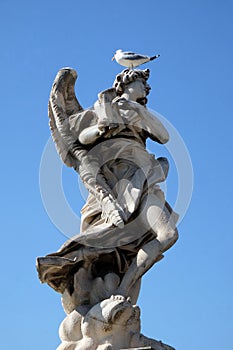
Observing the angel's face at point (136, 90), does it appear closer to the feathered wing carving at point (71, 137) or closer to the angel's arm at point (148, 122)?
the angel's arm at point (148, 122)

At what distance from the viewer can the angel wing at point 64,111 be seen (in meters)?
10.7

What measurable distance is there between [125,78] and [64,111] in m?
0.95

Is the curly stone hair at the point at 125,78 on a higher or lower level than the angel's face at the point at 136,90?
higher

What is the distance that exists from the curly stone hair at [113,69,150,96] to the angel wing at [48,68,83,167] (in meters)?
0.58

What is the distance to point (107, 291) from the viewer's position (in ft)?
31.9

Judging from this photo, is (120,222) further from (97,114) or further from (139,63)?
(139,63)

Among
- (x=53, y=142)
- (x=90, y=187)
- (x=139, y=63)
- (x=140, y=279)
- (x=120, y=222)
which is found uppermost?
(x=139, y=63)

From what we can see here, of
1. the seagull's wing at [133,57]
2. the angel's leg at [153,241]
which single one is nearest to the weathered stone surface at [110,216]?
the angel's leg at [153,241]

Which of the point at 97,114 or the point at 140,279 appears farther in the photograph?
the point at 97,114

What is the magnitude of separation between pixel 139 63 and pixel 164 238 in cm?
259

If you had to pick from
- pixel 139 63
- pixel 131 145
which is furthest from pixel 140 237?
pixel 139 63

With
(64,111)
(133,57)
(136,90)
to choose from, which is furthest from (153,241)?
(133,57)

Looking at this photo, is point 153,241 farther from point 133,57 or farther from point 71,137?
point 133,57

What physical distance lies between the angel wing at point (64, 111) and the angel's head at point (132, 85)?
0.61 meters
